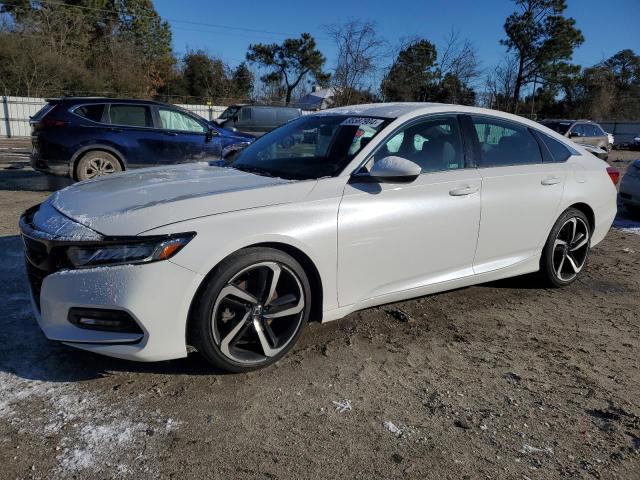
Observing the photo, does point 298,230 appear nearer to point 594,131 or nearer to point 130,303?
point 130,303

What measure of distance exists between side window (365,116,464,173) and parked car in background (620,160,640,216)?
5874 mm

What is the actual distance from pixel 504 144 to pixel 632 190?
211 inches

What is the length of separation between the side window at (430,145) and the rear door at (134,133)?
6.41m

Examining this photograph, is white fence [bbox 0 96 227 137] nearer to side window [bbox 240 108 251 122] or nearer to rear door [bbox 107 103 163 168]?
side window [bbox 240 108 251 122]

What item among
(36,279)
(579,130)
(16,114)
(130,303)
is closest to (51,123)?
(36,279)

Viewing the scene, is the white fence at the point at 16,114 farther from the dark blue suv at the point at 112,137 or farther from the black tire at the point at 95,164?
Answer: the black tire at the point at 95,164

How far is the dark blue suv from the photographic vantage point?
28.2 feet

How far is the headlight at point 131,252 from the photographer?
106 inches

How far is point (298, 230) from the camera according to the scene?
308 centimetres

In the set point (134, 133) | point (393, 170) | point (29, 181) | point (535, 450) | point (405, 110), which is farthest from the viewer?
point (29, 181)

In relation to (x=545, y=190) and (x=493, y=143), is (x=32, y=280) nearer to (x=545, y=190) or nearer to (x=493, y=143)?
(x=493, y=143)

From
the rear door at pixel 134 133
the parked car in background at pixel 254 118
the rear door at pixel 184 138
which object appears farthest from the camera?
the parked car in background at pixel 254 118

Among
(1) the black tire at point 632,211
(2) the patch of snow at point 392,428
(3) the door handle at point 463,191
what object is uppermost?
(3) the door handle at point 463,191

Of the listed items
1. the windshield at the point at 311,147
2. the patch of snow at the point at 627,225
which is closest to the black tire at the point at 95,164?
the windshield at the point at 311,147
